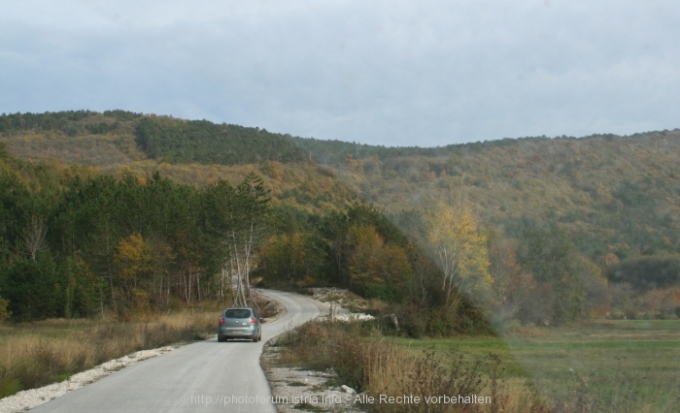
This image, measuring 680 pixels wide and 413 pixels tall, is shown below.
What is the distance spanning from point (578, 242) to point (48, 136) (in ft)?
519

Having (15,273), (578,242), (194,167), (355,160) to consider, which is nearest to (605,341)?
(578,242)

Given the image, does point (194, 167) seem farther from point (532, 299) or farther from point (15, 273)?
point (532, 299)

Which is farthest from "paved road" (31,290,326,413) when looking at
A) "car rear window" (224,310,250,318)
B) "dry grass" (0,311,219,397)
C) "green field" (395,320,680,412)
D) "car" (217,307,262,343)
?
"car rear window" (224,310,250,318)

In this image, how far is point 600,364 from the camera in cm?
1606

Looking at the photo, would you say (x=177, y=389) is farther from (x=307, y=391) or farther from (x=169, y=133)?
(x=169, y=133)

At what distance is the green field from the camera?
896 cm

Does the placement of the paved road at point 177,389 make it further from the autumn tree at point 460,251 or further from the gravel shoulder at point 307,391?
the autumn tree at point 460,251

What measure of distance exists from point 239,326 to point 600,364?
57.6ft

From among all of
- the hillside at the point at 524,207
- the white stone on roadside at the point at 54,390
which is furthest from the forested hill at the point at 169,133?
the white stone on roadside at the point at 54,390

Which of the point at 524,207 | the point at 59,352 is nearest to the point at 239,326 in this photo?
the point at 59,352

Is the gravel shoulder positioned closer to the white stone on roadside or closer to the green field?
the green field

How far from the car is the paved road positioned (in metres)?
9.24

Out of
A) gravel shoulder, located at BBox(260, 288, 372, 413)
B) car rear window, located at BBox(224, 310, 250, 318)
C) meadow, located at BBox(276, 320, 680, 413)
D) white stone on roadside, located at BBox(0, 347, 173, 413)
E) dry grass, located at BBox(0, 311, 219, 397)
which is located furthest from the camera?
car rear window, located at BBox(224, 310, 250, 318)

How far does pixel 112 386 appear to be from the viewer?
13445 mm
